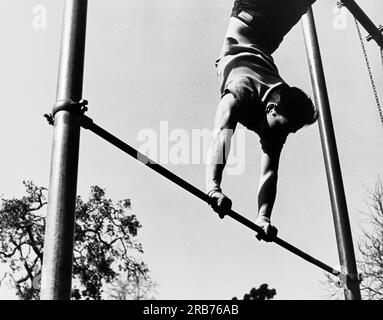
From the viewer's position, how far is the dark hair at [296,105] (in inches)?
122

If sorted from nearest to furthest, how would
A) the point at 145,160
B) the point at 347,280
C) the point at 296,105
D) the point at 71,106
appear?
the point at 71,106
the point at 145,160
the point at 296,105
the point at 347,280

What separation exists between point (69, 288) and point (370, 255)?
2043 centimetres

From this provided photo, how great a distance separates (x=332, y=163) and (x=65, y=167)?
271 centimetres

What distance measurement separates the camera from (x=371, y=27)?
5250 millimetres

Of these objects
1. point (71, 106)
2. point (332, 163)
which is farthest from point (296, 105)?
point (71, 106)

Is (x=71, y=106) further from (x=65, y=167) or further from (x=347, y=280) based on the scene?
(x=347, y=280)

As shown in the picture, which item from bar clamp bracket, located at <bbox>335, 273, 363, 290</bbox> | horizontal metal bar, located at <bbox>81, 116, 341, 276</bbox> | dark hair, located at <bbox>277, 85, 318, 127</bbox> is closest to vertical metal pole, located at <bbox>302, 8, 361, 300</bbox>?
bar clamp bracket, located at <bbox>335, 273, 363, 290</bbox>

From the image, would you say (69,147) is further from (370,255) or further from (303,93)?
(370,255)

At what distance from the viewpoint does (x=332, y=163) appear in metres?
4.01

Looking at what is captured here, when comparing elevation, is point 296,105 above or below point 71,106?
above

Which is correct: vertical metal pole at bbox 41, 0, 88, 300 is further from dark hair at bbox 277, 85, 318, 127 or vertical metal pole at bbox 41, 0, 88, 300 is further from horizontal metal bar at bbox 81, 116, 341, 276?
dark hair at bbox 277, 85, 318, 127

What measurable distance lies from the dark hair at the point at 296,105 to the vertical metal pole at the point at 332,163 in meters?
0.73

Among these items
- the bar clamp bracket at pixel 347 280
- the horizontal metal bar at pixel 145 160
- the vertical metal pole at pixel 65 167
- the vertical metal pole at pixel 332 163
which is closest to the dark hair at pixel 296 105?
the vertical metal pole at pixel 332 163
